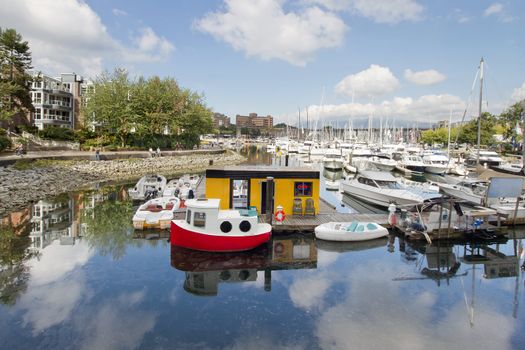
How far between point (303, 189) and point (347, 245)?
14.0 feet

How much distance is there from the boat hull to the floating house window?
4.82m

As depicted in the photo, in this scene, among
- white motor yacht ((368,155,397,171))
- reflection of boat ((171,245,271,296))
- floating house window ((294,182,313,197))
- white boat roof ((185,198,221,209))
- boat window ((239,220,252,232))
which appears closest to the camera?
reflection of boat ((171,245,271,296))

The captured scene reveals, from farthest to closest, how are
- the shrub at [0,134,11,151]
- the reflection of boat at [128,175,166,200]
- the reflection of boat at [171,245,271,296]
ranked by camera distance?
1. the shrub at [0,134,11,151]
2. the reflection of boat at [128,175,166,200]
3. the reflection of boat at [171,245,271,296]

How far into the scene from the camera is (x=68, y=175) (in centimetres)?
3919

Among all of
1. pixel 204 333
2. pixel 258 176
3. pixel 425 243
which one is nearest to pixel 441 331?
pixel 204 333

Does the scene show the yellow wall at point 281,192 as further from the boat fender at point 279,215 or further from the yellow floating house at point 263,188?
the boat fender at point 279,215

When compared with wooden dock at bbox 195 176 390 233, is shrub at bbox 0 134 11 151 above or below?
above

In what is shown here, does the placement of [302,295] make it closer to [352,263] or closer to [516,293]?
[352,263]

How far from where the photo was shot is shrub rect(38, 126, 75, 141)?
54.9 meters

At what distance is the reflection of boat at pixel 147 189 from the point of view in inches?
1179

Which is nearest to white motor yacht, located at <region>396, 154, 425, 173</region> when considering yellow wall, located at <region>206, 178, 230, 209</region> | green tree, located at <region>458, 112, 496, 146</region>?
green tree, located at <region>458, 112, 496, 146</region>

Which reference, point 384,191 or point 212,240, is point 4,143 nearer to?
point 212,240

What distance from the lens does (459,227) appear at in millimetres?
20516

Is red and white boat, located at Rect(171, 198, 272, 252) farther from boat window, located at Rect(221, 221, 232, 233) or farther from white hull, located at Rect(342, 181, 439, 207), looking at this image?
white hull, located at Rect(342, 181, 439, 207)
